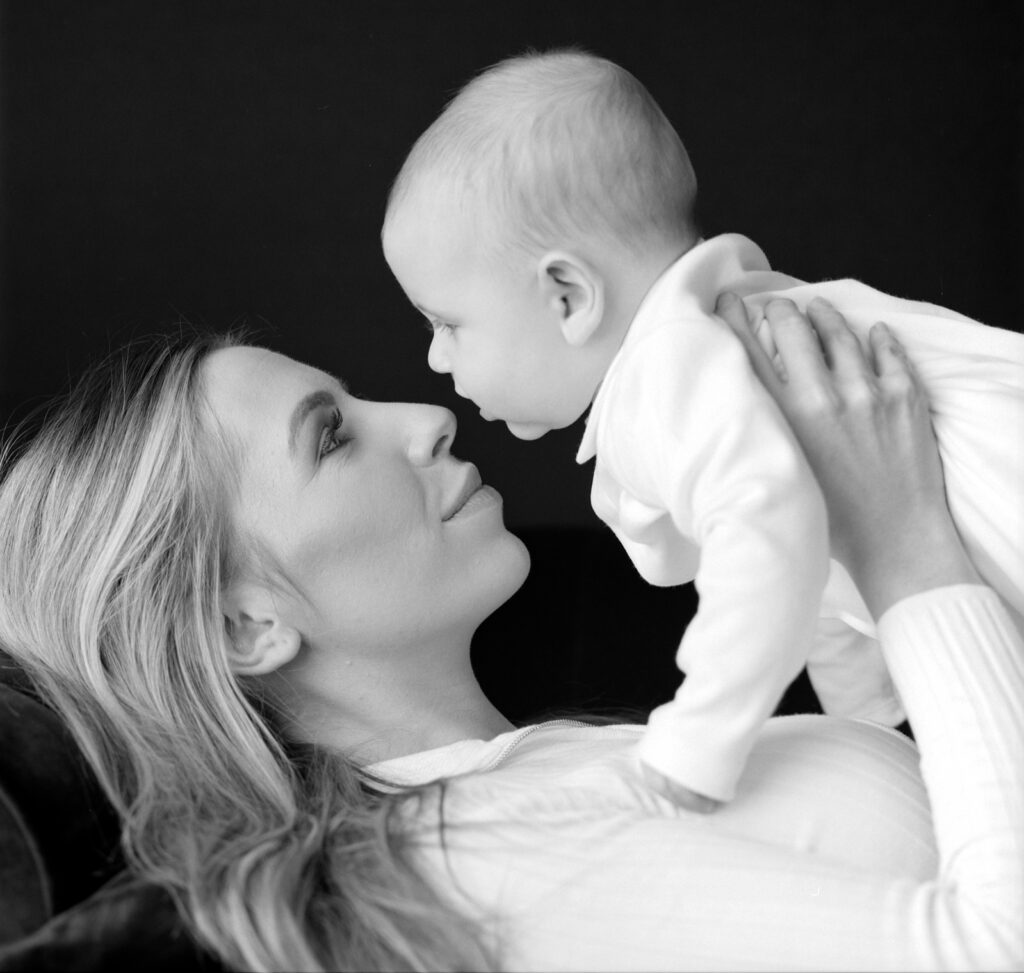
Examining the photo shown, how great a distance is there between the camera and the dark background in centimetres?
255

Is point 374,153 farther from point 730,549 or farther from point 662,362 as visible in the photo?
point 730,549

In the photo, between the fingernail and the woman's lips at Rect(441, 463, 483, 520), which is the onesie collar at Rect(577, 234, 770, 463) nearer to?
the fingernail

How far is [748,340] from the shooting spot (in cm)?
140

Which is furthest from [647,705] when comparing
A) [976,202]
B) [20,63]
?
[20,63]

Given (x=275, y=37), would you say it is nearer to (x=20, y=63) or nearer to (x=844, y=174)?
(x=20, y=63)

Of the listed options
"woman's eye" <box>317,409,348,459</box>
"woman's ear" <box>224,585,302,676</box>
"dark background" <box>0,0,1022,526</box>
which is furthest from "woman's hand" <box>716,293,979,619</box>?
"dark background" <box>0,0,1022,526</box>

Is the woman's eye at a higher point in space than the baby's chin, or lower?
lower

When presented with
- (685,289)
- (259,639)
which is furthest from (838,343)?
(259,639)

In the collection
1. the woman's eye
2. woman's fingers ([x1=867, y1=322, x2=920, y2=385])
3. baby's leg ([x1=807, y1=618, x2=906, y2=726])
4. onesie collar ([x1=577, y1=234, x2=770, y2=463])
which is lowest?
baby's leg ([x1=807, y1=618, x2=906, y2=726])

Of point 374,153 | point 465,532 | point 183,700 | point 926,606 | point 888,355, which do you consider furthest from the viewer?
point 374,153

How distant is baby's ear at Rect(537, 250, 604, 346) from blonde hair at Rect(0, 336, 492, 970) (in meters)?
0.53

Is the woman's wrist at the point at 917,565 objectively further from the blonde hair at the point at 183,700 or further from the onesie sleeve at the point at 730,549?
the blonde hair at the point at 183,700

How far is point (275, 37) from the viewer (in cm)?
261

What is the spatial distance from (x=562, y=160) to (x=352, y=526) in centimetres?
57
